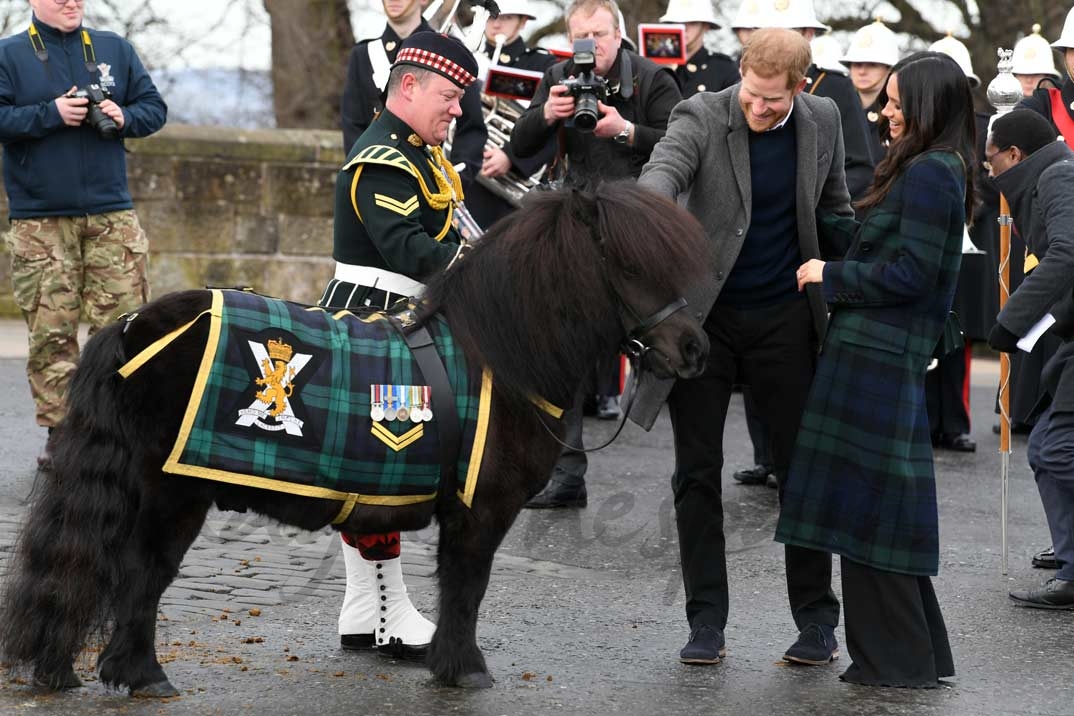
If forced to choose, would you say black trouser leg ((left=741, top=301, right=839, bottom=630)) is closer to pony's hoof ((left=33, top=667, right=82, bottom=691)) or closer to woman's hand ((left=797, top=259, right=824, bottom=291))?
woman's hand ((left=797, top=259, right=824, bottom=291))

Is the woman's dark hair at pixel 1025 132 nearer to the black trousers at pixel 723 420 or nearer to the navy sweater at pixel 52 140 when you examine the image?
the black trousers at pixel 723 420

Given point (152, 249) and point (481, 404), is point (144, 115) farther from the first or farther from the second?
point (152, 249)

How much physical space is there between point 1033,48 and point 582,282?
6.57m

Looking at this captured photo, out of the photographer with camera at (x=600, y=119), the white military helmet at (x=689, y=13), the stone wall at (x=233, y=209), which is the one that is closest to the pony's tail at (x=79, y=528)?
the photographer with camera at (x=600, y=119)

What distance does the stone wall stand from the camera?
13422 mm

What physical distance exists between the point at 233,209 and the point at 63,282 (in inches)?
219

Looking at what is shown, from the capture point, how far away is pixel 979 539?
805 centimetres

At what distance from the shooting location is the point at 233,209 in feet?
45.0

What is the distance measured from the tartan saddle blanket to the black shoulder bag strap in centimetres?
2

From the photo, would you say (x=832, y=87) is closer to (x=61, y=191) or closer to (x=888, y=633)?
(x=61, y=191)

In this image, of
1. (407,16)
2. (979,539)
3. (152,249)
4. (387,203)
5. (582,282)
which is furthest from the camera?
(152,249)

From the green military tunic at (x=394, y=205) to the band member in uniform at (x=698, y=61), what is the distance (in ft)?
15.1

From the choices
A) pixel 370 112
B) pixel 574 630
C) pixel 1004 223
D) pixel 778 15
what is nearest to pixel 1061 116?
pixel 1004 223

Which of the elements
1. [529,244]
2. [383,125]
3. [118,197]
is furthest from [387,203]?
[118,197]
